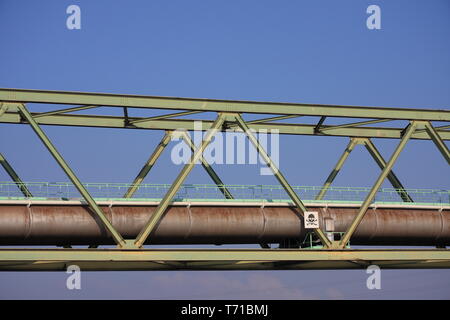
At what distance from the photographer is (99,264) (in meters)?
40.2

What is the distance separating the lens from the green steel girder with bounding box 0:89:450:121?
128 ft

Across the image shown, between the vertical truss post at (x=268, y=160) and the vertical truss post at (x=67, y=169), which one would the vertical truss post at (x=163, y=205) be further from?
the vertical truss post at (x=268, y=160)

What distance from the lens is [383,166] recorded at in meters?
46.8

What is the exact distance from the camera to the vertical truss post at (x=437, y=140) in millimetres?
44844

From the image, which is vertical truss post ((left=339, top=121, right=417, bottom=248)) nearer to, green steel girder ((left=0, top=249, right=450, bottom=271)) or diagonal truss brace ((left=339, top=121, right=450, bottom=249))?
diagonal truss brace ((left=339, top=121, right=450, bottom=249))

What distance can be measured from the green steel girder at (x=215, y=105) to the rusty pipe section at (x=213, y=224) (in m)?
4.97

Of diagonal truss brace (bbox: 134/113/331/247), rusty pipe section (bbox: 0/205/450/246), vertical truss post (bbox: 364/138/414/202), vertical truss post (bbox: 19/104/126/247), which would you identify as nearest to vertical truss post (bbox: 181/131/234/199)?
rusty pipe section (bbox: 0/205/450/246)

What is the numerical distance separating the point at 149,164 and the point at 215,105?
555 centimetres

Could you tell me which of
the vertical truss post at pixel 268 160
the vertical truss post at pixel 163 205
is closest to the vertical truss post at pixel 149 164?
the vertical truss post at pixel 163 205

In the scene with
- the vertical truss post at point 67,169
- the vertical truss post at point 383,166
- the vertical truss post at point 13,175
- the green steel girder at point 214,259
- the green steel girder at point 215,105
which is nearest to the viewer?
the green steel girder at point 214,259

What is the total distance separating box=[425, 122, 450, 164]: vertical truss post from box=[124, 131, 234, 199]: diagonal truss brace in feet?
34.6

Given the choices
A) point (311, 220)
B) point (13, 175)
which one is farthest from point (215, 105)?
point (13, 175)
